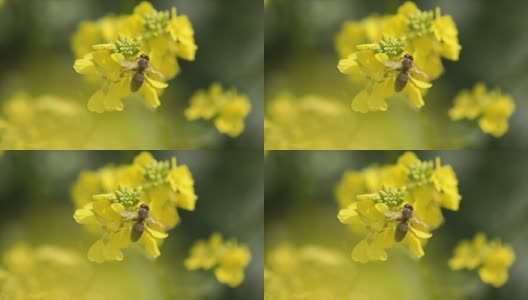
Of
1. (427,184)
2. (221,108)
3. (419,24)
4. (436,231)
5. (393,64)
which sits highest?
(419,24)

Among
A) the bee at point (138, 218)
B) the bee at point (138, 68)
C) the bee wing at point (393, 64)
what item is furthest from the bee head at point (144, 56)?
the bee wing at point (393, 64)

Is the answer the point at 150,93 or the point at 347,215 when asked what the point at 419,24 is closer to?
the point at 347,215

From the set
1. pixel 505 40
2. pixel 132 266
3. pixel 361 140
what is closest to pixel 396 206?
pixel 361 140

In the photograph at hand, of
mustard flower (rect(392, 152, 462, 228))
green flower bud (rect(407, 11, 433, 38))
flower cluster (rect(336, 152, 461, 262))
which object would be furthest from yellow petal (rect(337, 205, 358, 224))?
green flower bud (rect(407, 11, 433, 38))

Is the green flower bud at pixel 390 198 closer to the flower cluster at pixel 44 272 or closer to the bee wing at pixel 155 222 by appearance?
the bee wing at pixel 155 222

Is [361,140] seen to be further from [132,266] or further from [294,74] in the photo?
[132,266]

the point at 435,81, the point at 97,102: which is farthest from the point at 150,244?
the point at 435,81

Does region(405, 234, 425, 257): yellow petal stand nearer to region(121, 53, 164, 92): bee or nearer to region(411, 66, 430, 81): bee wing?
region(411, 66, 430, 81): bee wing

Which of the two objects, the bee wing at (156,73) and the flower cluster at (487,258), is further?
the flower cluster at (487,258)
